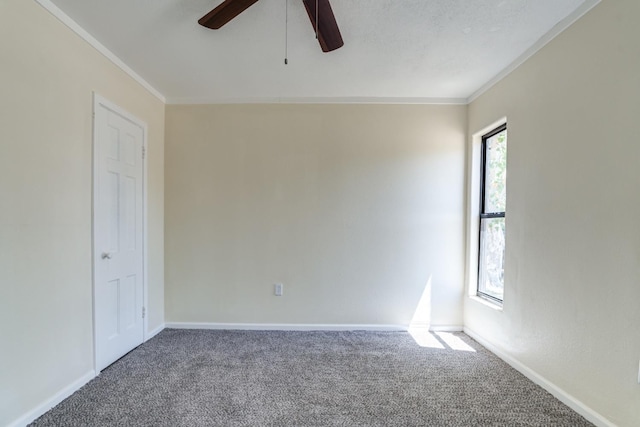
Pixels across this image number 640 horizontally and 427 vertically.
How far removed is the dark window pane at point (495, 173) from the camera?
9.43 ft

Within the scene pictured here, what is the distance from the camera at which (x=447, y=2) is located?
1.85m

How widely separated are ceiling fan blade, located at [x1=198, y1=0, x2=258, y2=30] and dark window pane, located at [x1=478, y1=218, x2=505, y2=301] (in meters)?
2.75

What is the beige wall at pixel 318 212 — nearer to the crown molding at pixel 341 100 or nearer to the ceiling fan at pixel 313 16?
the crown molding at pixel 341 100

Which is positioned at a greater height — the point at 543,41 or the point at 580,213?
the point at 543,41

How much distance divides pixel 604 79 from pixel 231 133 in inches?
122

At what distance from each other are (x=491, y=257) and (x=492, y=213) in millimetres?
440

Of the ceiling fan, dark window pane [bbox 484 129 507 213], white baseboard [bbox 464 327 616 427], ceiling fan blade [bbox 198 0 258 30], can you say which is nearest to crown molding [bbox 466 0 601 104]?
dark window pane [bbox 484 129 507 213]

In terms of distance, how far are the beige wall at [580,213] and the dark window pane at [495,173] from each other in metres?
0.28

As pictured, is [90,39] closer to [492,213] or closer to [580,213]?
[580,213]

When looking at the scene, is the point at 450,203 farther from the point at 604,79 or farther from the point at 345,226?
the point at 604,79

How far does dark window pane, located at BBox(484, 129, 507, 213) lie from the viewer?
287 cm

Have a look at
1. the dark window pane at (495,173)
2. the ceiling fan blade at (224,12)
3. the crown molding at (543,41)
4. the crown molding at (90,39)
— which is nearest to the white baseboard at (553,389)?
the dark window pane at (495,173)

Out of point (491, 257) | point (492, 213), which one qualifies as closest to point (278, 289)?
point (491, 257)

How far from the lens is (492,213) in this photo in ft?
9.91
